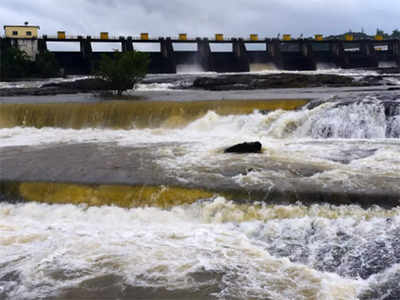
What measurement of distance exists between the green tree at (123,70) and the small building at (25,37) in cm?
2033

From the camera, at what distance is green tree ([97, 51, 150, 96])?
63.4 feet

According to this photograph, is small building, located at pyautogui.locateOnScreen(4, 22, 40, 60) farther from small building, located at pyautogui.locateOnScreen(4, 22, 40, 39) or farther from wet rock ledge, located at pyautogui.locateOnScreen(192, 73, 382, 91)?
wet rock ledge, located at pyautogui.locateOnScreen(192, 73, 382, 91)

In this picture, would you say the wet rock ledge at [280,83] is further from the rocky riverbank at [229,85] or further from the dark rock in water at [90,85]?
the dark rock in water at [90,85]

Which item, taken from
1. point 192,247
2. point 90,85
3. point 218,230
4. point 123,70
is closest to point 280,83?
point 123,70

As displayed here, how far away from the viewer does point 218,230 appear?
5.50 m

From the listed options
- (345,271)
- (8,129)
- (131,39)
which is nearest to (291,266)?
(345,271)

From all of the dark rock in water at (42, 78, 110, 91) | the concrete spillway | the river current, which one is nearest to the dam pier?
the concrete spillway

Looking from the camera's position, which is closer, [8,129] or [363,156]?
[363,156]

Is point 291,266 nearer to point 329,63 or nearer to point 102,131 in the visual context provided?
point 102,131

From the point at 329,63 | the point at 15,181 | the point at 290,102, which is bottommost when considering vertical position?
the point at 15,181

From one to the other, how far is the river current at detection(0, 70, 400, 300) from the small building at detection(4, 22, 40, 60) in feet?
101

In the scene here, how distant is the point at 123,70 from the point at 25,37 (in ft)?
78.1

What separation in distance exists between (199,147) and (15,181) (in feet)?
12.6

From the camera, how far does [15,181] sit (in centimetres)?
704
